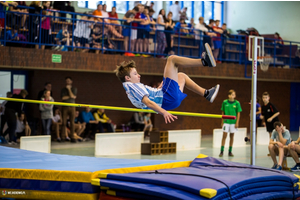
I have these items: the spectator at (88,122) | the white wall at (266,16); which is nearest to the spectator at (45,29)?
the spectator at (88,122)

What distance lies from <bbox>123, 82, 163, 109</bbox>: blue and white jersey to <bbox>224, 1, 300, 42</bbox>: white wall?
49.1 ft

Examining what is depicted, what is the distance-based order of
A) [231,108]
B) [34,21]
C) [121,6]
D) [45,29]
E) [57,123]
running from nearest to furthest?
[231,108] < [34,21] < [45,29] < [57,123] < [121,6]

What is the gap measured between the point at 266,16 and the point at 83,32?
36.5ft

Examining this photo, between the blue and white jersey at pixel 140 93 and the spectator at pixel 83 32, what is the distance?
21.4 feet

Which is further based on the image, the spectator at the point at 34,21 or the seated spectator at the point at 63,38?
the seated spectator at the point at 63,38

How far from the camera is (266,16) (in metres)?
19.4

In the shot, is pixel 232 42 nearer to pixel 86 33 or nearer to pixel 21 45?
pixel 86 33

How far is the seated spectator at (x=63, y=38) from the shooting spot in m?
11.1

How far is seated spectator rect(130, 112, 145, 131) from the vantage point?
13836 millimetres

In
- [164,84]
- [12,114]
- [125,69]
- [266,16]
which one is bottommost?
[12,114]

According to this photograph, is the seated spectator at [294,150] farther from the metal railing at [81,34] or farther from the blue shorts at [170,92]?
the metal railing at [81,34]

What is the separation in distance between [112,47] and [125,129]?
3.30 metres

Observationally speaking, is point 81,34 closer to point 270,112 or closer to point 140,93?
point 270,112

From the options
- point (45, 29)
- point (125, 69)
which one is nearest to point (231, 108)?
point (45, 29)
